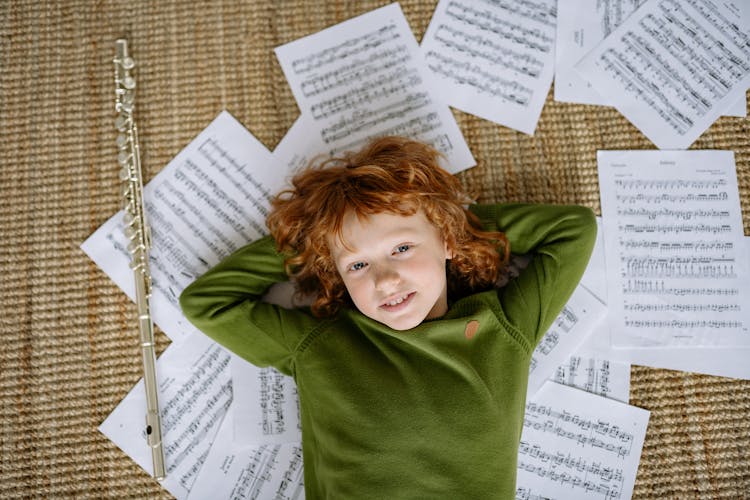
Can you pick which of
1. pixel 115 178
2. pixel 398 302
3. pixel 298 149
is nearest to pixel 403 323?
pixel 398 302

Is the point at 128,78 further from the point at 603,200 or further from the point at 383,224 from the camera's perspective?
the point at 603,200

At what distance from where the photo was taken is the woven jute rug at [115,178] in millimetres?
982

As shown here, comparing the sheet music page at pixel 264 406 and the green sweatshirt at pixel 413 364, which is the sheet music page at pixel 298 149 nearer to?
the green sweatshirt at pixel 413 364

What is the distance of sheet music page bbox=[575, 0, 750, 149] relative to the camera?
1027 mm

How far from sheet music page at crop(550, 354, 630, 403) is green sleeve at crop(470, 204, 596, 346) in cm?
13

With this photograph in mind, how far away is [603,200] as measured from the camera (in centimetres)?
102

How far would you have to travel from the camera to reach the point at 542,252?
0.91 meters

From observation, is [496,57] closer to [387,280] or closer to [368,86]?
[368,86]

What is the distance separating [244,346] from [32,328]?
45 cm

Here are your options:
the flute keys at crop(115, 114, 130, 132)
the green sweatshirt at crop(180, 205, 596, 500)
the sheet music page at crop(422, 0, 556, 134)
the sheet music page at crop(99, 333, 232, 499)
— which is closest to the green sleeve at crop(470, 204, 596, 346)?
the green sweatshirt at crop(180, 205, 596, 500)

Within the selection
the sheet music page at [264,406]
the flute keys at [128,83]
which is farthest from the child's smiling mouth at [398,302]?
the flute keys at [128,83]

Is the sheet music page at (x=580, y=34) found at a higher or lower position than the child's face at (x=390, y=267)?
higher

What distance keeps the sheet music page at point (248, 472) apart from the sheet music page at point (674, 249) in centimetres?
67

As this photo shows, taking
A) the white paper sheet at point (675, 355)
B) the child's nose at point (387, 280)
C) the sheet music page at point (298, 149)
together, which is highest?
the sheet music page at point (298, 149)
